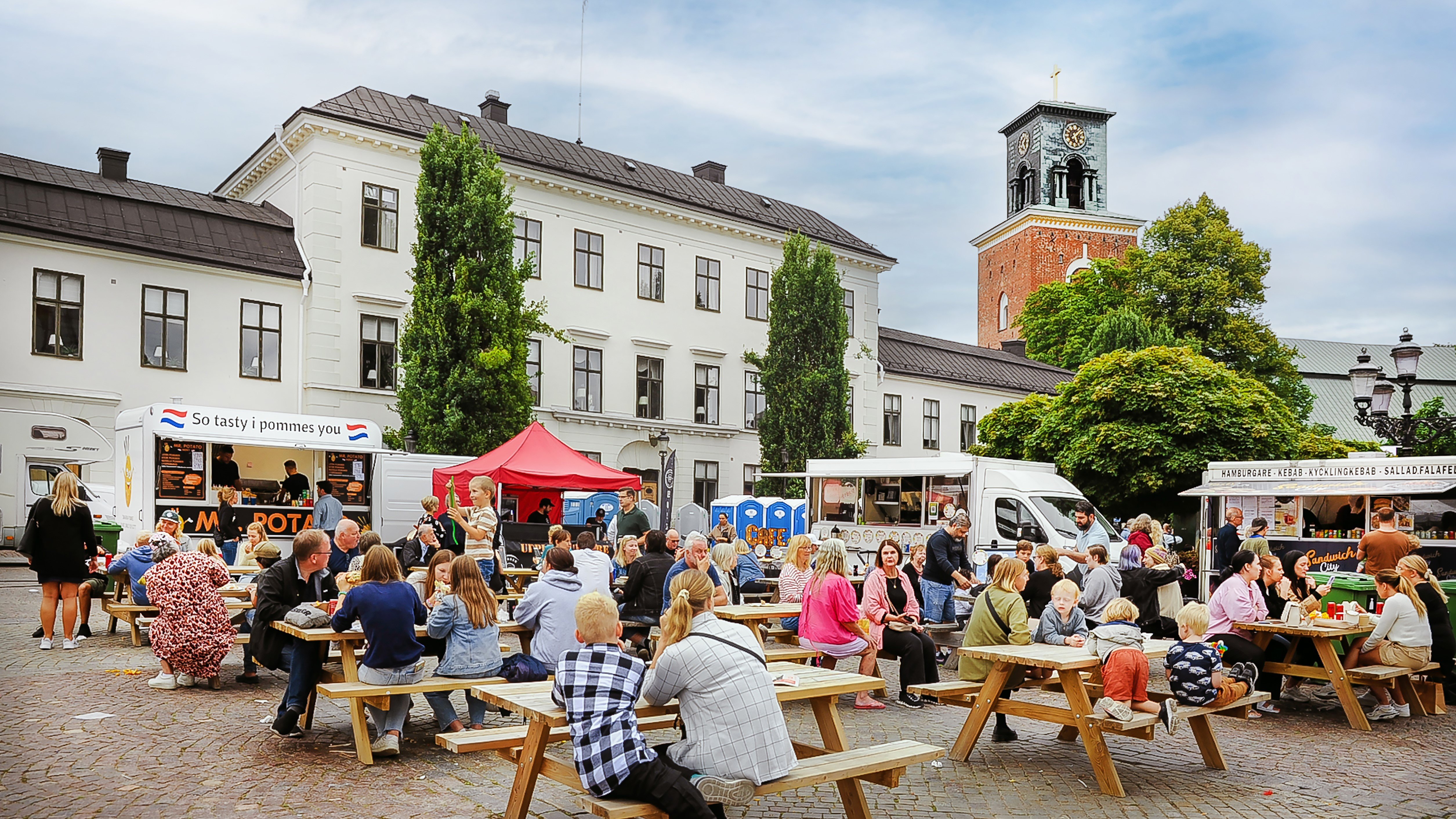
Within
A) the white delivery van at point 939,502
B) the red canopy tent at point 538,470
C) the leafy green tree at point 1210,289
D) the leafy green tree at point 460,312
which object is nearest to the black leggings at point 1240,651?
the white delivery van at point 939,502

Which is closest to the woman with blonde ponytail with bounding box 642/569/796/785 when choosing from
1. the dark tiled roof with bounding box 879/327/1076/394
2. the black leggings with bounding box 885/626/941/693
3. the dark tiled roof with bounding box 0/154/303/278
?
the black leggings with bounding box 885/626/941/693

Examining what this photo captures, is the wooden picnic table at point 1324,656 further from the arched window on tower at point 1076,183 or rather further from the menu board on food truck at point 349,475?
the arched window on tower at point 1076,183

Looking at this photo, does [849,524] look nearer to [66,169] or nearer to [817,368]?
[817,368]

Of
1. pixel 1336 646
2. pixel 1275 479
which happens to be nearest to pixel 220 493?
pixel 1336 646

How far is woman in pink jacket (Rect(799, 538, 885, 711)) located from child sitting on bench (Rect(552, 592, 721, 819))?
4441 mm

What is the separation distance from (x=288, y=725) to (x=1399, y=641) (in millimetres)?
9440

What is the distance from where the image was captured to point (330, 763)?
698 cm

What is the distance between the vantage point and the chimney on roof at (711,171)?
39.3m

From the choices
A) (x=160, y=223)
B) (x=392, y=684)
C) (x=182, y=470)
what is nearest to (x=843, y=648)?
(x=392, y=684)

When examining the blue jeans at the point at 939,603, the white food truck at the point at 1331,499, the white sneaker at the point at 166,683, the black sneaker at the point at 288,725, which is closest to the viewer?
the black sneaker at the point at 288,725

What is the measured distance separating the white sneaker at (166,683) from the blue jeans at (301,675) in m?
2.22

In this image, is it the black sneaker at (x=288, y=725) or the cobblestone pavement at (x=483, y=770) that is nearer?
the cobblestone pavement at (x=483, y=770)

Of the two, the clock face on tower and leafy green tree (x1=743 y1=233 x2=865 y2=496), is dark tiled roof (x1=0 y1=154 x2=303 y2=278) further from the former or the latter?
the clock face on tower

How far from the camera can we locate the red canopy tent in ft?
59.2
